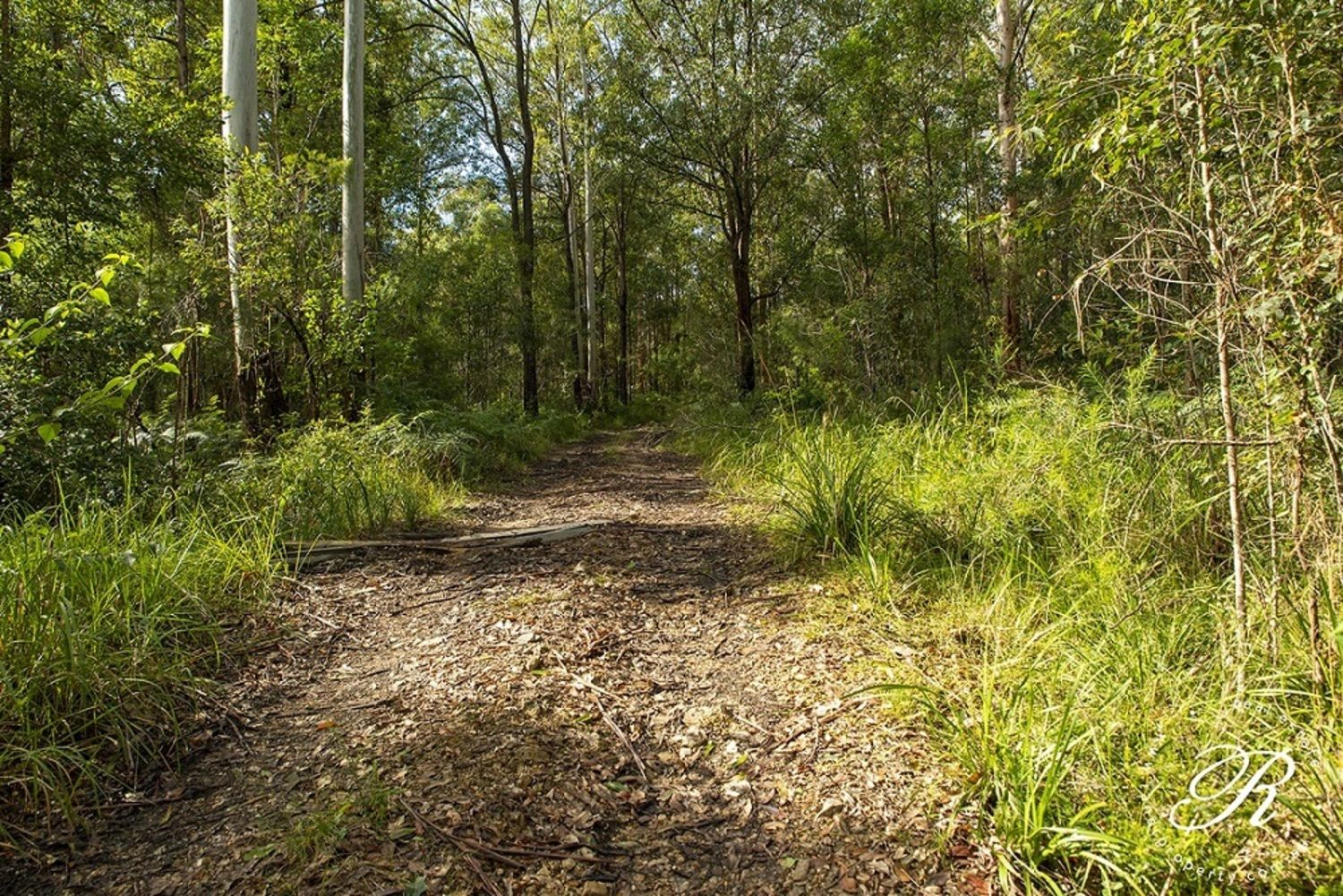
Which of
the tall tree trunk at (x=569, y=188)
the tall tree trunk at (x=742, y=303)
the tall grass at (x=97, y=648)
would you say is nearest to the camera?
the tall grass at (x=97, y=648)

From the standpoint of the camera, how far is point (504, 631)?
9.96 ft

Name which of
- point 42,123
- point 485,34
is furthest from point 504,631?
point 485,34

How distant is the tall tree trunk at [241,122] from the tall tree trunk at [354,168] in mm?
996

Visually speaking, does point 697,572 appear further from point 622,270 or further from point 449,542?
point 622,270

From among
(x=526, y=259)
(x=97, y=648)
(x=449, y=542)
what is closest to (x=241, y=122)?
(x=449, y=542)

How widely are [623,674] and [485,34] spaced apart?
69.1 feet

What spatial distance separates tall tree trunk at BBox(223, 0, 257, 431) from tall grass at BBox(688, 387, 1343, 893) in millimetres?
5399

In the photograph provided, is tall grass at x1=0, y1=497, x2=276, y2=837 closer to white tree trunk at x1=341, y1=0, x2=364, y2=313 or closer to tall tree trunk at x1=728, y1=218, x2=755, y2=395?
white tree trunk at x1=341, y1=0, x2=364, y2=313

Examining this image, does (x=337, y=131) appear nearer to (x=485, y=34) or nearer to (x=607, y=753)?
(x=485, y=34)

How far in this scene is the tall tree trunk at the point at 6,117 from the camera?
6.18 metres

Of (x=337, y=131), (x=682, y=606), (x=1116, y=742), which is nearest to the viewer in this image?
(x=1116, y=742)

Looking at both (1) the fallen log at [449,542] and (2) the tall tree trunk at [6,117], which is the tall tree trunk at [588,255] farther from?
(1) the fallen log at [449,542]

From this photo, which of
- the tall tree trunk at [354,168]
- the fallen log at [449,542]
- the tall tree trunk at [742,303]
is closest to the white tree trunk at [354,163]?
the tall tree trunk at [354,168]

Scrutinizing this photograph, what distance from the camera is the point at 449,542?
4.55 m
